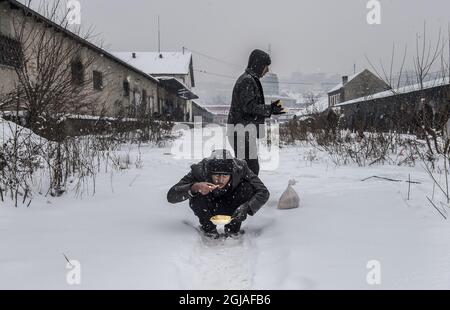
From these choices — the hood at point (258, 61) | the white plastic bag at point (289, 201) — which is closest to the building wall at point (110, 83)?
the hood at point (258, 61)

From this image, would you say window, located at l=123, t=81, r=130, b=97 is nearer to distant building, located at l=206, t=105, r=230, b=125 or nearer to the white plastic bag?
the white plastic bag

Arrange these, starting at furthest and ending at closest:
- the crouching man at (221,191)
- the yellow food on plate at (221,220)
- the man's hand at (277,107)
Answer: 1. the man's hand at (277,107)
2. the crouching man at (221,191)
3. the yellow food on plate at (221,220)

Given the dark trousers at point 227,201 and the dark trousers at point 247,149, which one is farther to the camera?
the dark trousers at point 247,149

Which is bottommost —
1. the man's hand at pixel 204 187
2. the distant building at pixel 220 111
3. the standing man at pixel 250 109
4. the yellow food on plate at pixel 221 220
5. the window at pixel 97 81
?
the yellow food on plate at pixel 221 220

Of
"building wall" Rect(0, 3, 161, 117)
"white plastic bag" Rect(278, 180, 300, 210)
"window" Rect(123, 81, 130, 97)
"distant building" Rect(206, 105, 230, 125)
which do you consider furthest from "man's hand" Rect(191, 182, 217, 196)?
"distant building" Rect(206, 105, 230, 125)

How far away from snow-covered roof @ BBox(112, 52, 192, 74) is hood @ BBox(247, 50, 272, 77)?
3113 centimetres

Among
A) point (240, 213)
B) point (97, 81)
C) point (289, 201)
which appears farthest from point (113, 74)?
point (240, 213)

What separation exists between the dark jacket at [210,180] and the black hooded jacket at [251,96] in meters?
0.73

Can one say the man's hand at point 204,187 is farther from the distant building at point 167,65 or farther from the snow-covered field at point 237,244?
the distant building at point 167,65

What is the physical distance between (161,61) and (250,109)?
109 feet

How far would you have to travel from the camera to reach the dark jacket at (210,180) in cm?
286

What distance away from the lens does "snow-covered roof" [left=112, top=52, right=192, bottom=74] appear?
3403 cm

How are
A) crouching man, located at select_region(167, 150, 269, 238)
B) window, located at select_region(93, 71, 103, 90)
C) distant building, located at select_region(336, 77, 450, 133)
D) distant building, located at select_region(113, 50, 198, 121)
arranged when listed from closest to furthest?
crouching man, located at select_region(167, 150, 269, 238) → distant building, located at select_region(336, 77, 450, 133) → window, located at select_region(93, 71, 103, 90) → distant building, located at select_region(113, 50, 198, 121)

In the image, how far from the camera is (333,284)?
178cm
